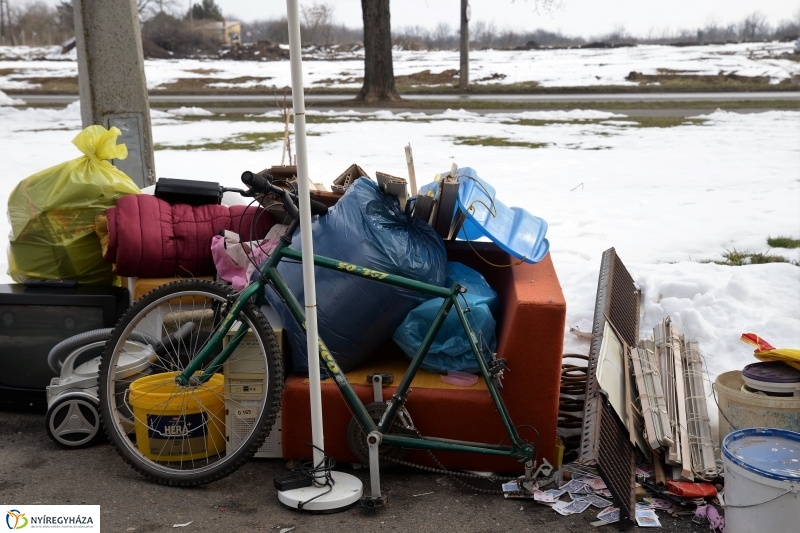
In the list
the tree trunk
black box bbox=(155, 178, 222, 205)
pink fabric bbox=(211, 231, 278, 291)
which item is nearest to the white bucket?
pink fabric bbox=(211, 231, 278, 291)

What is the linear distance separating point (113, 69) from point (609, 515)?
4440mm

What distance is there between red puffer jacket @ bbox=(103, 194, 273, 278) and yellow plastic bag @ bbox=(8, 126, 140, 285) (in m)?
0.27

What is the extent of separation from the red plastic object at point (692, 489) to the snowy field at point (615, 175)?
1137 mm

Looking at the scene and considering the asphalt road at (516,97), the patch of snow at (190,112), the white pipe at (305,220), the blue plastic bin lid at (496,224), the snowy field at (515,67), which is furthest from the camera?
the snowy field at (515,67)

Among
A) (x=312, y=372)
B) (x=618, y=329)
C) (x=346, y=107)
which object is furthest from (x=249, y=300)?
(x=346, y=107)

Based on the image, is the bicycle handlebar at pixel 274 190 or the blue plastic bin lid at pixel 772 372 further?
the blue plastic bin lid at pixel 772 372

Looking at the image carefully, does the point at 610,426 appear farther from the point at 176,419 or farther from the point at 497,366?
the point at 176,419

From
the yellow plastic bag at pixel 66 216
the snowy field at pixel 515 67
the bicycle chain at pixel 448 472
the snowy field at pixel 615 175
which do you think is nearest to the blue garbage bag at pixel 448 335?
the bicycle chain at pixel 448 472

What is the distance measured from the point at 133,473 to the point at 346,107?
60.8 ft

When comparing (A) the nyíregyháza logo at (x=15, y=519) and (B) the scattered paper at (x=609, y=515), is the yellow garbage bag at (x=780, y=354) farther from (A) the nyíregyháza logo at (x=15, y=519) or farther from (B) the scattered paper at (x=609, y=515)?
(A) the nyíregyháza logo at (x=15, y=519)

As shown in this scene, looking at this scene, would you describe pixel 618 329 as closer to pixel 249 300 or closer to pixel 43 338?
pixel 249 300

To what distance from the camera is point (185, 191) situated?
14.0 feet


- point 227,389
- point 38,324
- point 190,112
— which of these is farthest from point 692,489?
point 190,112

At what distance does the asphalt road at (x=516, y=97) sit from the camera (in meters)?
22.5
